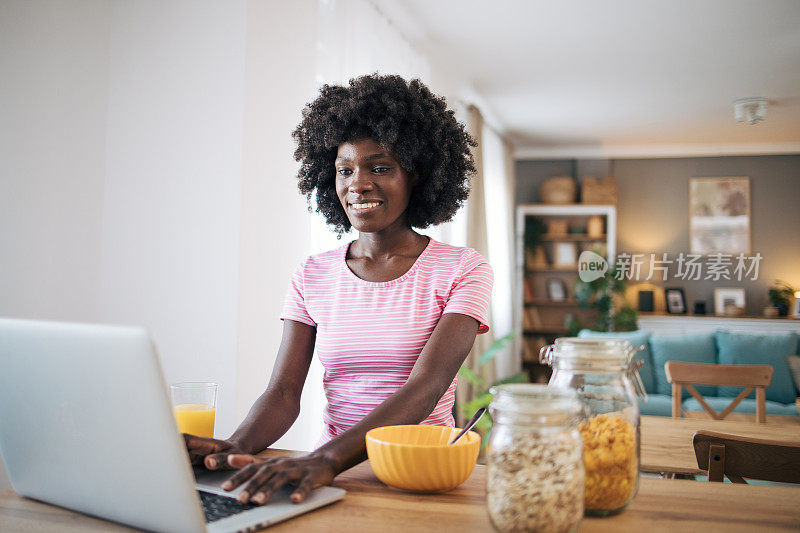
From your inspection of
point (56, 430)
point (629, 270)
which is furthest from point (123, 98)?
→ point (629, 270)

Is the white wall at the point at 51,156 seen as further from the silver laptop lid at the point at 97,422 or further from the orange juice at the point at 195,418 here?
the silver laptop lid at the point at 97,422

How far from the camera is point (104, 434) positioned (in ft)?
2.30

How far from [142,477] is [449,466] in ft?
1.23

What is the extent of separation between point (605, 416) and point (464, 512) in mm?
Answer: 207

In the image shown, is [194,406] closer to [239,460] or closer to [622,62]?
[239,460]

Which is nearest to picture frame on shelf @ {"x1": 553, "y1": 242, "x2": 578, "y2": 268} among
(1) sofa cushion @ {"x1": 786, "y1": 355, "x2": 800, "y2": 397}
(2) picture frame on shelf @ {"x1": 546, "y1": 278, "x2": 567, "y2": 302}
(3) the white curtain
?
(2) picture frame on shelf @ {"x1": 546, "y1": 278, "x2": 567, "y2": 302}

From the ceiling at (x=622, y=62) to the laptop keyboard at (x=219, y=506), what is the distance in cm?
301

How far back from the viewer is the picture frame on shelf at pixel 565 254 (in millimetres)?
7141

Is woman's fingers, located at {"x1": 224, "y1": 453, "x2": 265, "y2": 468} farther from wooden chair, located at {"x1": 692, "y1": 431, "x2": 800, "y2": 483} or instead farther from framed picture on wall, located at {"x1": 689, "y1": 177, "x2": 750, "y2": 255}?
framed picture on wall, located at {"x1": 689, "y1": 177, "x2": 750, "y2": 255}

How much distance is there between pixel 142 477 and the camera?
69cm

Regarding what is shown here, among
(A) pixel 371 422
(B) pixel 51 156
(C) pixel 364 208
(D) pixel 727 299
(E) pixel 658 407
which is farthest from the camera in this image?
(D) pixel 727 299

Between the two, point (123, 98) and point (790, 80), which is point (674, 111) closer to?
point (790, 80)

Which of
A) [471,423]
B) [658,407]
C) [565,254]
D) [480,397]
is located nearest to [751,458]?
[471,423]

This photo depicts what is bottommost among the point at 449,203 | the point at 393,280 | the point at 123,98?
the point at 393,280
